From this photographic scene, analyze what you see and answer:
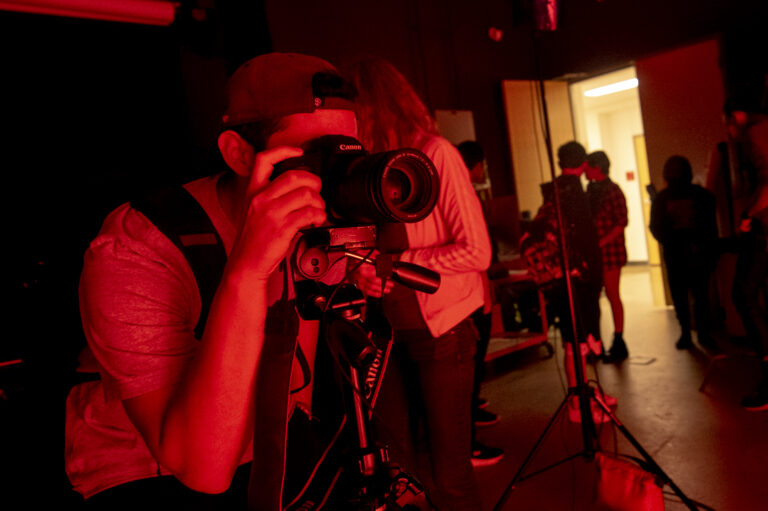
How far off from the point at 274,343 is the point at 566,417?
8.75 ft

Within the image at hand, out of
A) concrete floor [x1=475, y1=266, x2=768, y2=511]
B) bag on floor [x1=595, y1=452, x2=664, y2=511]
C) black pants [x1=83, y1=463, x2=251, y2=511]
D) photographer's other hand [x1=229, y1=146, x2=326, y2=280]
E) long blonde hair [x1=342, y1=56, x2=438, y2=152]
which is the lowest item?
concrete floor [x1=475, y1=266, x2=768, y2=511]

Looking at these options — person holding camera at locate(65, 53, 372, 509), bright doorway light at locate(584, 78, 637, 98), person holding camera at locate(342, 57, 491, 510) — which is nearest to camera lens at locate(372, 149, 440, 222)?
person holding camera at locate(65, 53, 372, 509)

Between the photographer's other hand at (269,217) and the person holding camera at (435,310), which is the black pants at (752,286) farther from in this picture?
the photographer's other hand at (269,217)

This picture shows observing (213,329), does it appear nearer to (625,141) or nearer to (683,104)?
(683,104)

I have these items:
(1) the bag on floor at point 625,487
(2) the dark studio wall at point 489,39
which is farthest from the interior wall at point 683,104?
(1) the bag on floor at point 625,487

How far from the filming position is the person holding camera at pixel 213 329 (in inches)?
25.1

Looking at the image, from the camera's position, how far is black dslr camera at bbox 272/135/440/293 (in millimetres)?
683

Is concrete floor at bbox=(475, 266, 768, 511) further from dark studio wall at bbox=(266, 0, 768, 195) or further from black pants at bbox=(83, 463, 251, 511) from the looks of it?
dark studio wall at bbox=(266, 0, 768, 195)

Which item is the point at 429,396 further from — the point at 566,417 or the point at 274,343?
the point at 566,417

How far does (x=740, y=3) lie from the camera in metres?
4.59

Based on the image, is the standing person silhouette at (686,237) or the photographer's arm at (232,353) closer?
the photographer's arm at (232,353)

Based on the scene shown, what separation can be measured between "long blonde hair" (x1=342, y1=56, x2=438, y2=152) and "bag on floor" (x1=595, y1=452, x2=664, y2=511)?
1.18 meters

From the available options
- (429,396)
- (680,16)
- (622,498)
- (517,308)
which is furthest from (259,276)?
(680,16)

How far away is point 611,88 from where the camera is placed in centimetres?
768
